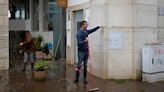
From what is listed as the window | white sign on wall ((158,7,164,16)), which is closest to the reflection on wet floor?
white sign on wall ((158,7,164,16))

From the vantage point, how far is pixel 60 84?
39.0ft

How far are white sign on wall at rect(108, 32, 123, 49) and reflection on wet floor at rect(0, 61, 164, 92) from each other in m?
1.25

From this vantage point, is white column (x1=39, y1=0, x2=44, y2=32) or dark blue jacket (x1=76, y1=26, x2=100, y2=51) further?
white column (x1=39, y1=0, x2=44, y2=32)

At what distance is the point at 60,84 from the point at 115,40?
8.37 feet

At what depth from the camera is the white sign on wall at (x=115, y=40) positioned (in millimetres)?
12703

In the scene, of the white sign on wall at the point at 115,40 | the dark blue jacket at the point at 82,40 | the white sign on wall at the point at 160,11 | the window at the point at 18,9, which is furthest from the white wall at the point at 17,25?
the dark blue jacket at the point at 82,40

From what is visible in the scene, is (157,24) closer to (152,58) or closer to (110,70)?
(152,58)

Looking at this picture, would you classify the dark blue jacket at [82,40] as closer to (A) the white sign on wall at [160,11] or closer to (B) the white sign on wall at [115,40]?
(B) the white sign on wall at [115,40]

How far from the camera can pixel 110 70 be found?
12.7m

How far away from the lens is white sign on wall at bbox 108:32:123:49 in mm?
12703

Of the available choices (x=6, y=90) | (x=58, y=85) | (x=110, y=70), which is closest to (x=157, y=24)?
(x=110, y=70)

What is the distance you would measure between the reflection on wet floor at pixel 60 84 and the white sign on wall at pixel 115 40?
4.11 feet

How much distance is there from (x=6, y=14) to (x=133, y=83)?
6698 millimetres

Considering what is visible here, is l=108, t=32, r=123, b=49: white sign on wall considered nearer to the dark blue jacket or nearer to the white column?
the dark blue jacket
